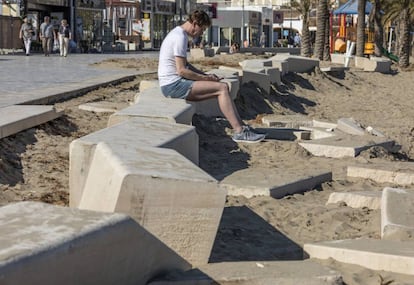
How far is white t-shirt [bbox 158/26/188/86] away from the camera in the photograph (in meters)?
9.01

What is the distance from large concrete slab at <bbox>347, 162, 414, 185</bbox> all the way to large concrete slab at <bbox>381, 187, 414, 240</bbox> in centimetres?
157

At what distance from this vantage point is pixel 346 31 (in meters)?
41.8

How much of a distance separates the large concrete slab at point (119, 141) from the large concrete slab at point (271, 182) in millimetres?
532

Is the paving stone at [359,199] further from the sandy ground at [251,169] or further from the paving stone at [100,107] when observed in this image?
the paving stone at [100,107]

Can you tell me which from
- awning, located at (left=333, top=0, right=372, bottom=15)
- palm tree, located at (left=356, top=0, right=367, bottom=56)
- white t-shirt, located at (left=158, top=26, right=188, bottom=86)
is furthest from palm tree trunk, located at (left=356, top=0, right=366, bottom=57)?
white t-shirt, located at (left=158, top=26, right=188, bottom=86)

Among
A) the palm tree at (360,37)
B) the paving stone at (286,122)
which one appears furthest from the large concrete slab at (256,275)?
the palm tree at (360,37)

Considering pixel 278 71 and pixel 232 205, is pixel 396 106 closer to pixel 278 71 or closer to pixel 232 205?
pixel 278 71

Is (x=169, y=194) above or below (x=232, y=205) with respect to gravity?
above

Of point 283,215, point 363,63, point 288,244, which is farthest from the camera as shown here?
point 363,63

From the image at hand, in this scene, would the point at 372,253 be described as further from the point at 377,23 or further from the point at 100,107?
the point at 377,23

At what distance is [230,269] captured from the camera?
397 centimetres

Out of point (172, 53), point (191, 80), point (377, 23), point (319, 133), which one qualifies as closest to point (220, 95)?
point (191, 80)

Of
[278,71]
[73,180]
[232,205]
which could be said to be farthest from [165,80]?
[278,71]

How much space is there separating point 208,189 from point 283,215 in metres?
1.86
